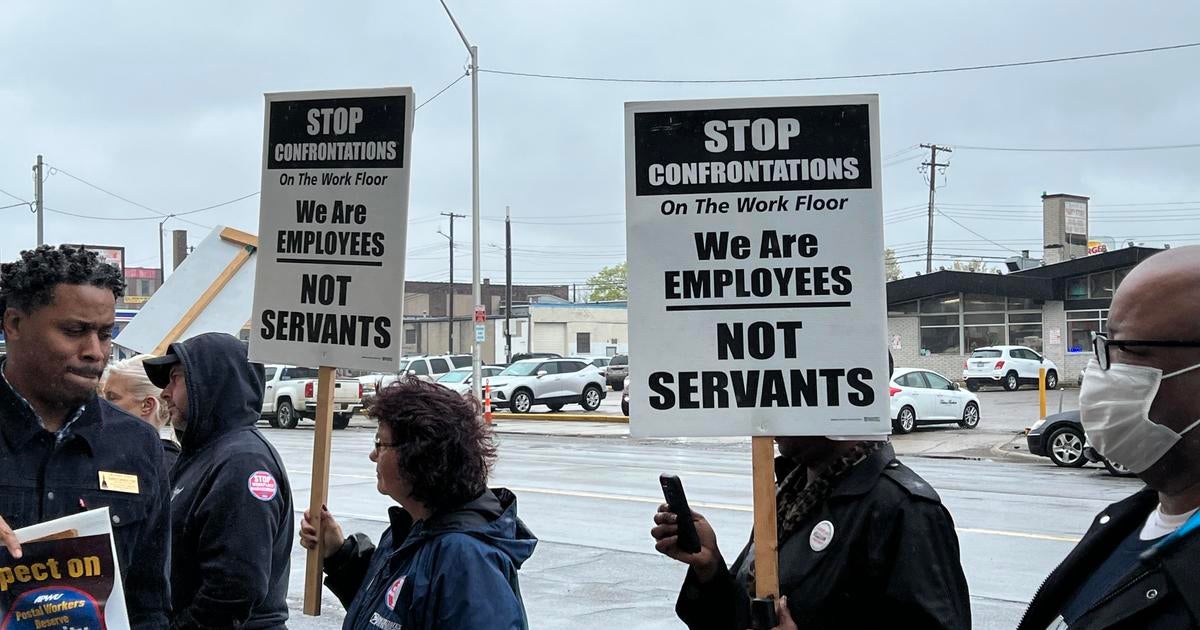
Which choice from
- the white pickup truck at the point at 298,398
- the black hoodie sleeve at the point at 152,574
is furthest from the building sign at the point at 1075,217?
the black hoodie sleeve at the point at 152,574

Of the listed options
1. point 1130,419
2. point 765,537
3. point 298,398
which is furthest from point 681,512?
point 298,398

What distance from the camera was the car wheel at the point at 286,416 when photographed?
31250 mm

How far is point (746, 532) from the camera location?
1112 cm

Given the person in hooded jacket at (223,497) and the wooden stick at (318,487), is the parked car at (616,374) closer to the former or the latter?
the person in hooded jacket at (223,497)

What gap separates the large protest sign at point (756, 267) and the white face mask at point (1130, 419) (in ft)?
2.65

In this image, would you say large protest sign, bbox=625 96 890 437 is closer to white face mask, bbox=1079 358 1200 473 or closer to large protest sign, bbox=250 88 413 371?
white face mask, bbox=1079 358 1200 473

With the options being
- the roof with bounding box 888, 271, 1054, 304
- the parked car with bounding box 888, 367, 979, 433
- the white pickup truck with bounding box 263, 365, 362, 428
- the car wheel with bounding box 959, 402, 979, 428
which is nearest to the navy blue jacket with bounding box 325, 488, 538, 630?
the parked car with bounding box 888, 367, 979, 433

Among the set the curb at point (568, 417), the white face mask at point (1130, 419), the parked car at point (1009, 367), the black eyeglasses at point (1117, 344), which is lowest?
the curb at point (568, 417)

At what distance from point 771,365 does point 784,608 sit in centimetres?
68

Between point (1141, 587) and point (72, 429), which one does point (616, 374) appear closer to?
point (72, 429)

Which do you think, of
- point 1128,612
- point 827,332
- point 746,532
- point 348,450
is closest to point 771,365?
point 827,332

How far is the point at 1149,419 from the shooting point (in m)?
2.34

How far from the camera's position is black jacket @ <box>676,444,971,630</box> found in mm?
2953

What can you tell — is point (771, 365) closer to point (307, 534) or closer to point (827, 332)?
point (827, 332)
